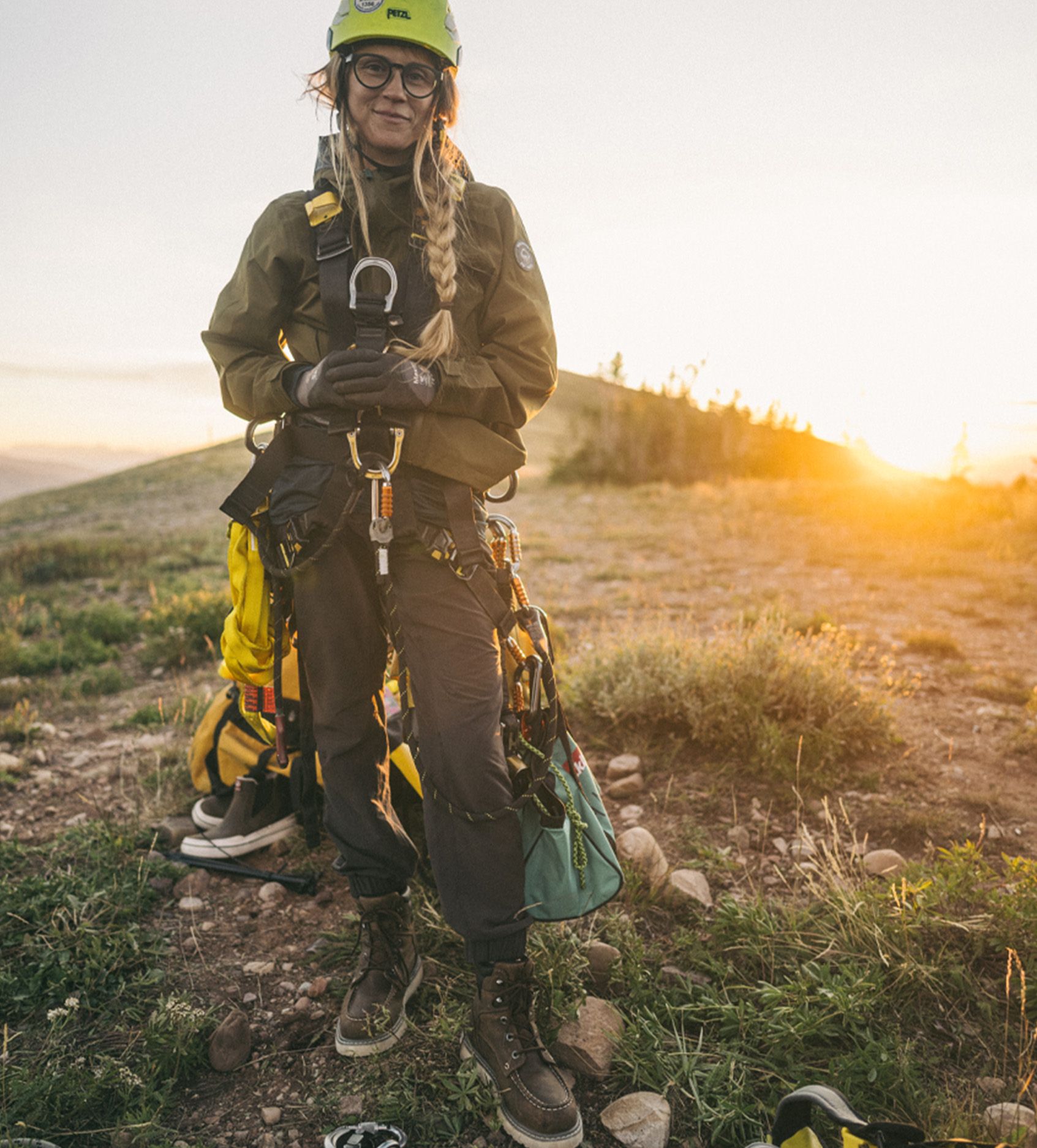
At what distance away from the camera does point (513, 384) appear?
2283 mm

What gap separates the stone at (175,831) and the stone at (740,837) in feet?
8.14

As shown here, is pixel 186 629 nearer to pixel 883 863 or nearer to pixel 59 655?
pixel 59 655

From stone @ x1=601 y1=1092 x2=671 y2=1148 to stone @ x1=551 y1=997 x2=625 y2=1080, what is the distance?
0.45 ft

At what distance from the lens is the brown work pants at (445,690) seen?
7.23 ft

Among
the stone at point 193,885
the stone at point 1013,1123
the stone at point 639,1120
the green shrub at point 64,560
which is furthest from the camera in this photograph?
the green shrub at point 64,560

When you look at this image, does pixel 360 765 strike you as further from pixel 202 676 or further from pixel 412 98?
pixel 202 676

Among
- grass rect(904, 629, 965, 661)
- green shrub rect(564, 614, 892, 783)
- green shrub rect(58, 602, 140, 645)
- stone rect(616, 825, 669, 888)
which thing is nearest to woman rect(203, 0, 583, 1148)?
stone rect(616, 825, 669, 888)

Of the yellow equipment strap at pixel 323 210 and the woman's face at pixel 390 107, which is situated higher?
the woman's face at pixel 390 107

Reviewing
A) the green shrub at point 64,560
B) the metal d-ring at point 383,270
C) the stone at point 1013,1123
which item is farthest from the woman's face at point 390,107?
the green shrub at point 64,560

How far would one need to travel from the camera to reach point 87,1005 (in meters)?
2.46

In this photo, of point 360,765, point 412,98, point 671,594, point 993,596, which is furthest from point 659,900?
point 993,596

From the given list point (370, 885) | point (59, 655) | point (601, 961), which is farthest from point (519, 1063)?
point (59, 655)

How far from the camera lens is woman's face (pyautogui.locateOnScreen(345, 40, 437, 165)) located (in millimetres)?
2152

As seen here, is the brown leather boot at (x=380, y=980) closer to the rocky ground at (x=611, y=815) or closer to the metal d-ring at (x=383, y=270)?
the rocky ground at (x=611, y=815)
